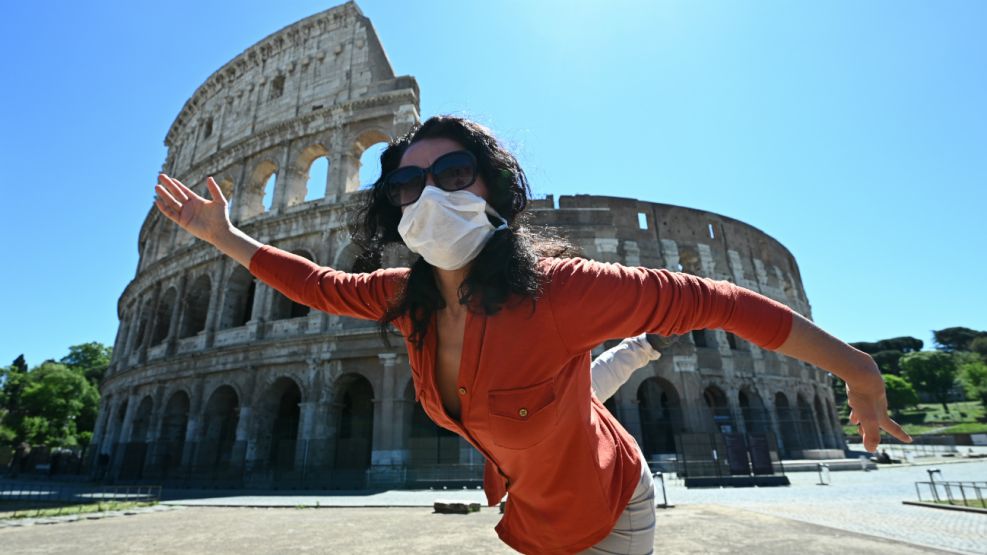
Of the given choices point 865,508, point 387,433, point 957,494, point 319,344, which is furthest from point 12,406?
point 957,494

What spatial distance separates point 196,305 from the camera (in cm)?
2209

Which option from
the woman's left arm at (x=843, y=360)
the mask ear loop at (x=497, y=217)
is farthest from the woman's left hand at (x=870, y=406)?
the mask ear loop at (x=497, y=217)

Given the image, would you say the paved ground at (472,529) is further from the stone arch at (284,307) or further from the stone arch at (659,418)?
the stone arch at (284,307)

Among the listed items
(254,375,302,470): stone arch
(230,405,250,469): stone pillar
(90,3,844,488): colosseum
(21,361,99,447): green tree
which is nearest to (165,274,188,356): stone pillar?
(90,3,844,488): colosseum

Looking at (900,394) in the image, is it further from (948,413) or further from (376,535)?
(376,535)

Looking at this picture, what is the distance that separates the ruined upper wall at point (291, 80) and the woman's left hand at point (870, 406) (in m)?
21.8

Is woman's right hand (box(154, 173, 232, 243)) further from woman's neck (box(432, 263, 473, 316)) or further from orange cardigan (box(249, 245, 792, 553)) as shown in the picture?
orange cardigan (box(249, 245, 792, 553))

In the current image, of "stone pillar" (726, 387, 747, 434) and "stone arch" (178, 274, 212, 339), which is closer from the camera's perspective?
"stone pillar" (726, 387, 747, 434)

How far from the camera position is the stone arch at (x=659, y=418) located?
727 inches

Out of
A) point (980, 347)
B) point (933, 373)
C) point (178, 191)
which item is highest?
point (980, 347)

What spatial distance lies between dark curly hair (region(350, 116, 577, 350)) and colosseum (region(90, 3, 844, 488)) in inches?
469

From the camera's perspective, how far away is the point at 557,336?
149 cm

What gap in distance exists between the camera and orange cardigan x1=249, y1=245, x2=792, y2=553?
57.6 inches

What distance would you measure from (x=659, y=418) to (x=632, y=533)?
21.1 metres
